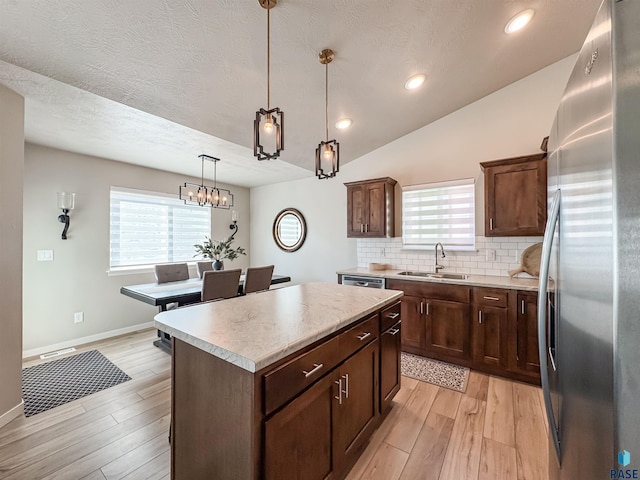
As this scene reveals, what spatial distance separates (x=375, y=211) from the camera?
367 cm

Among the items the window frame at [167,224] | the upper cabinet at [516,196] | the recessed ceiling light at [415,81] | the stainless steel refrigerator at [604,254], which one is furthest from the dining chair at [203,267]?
the stainless steel refrigerator at [604,254]

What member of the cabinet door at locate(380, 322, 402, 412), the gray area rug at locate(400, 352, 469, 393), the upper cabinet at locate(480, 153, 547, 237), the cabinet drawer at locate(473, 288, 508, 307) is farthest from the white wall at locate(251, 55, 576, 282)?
the cabinet door at locate(380, 322, 402, 412)

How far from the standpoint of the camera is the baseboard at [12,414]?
6.39 ft

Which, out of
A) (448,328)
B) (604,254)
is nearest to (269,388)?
(604,254)

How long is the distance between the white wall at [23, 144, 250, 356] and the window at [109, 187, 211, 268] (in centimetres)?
16

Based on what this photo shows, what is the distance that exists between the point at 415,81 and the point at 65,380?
4566 millimetres

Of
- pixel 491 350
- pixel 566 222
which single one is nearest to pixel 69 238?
pixel 566 222

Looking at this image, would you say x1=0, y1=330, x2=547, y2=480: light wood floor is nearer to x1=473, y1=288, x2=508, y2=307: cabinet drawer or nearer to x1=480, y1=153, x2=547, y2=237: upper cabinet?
x1=473, y1=288, x2=508, y2=307: cabinet drawer

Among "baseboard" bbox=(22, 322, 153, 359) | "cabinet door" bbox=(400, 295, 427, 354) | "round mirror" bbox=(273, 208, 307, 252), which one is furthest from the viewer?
"round mirror" bbox=(273, 208, 307, 252)

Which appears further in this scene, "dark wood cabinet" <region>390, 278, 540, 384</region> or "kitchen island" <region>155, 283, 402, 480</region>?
"dark wood cabinet" <region>390, 278, 540, 384</region>

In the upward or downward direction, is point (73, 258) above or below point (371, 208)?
below

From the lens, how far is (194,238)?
5.01m

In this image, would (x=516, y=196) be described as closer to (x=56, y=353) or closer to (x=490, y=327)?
(x=490, y=327)

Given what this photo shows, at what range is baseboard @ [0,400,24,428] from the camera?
1.95 meters
